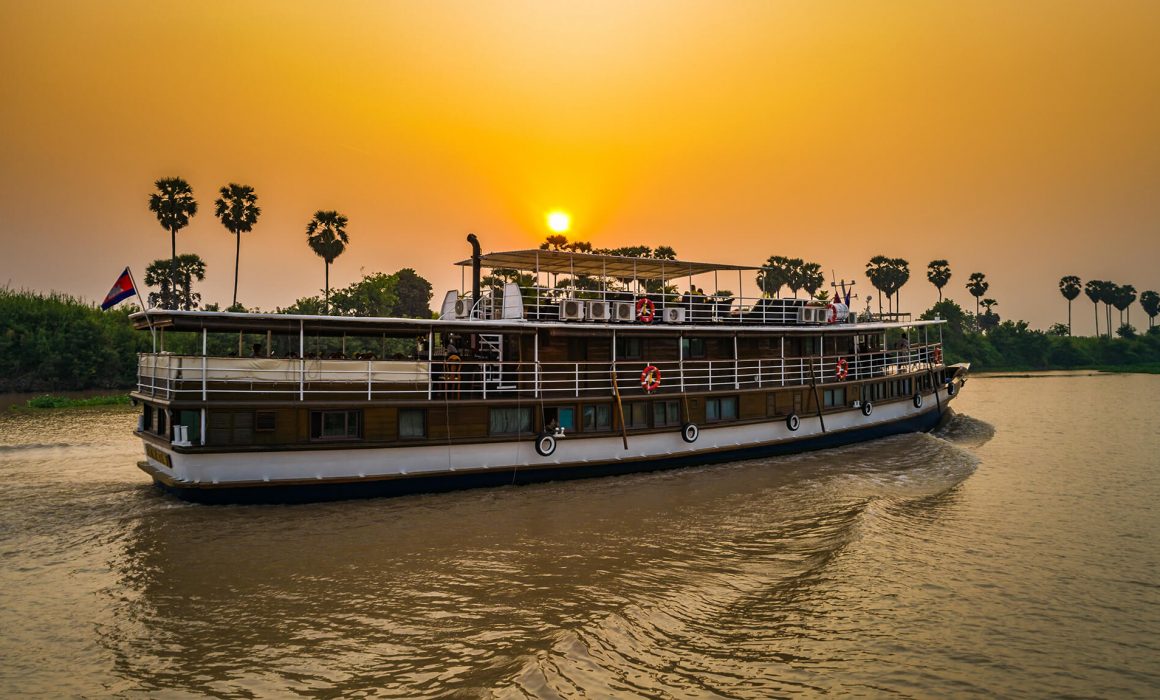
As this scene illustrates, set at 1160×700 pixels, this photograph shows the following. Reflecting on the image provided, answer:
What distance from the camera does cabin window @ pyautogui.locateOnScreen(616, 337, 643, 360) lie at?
20922mm

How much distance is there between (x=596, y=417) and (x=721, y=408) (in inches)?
191

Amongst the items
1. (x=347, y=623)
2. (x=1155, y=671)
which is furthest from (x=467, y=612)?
(x=1155, y=671)

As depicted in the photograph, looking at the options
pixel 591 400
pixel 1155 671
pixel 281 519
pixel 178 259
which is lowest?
pixel 1155 671

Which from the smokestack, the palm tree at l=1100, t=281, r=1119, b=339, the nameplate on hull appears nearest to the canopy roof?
the smokestack

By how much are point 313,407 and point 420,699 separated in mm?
9342

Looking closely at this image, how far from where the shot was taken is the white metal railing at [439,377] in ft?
49.6

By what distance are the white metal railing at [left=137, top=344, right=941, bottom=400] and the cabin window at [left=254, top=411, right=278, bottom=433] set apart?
0.60 metres

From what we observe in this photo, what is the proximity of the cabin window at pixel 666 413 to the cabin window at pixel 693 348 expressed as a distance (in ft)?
7.86

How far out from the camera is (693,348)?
22.5 m

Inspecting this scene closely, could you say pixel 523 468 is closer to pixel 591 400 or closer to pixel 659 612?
pixel 591 400

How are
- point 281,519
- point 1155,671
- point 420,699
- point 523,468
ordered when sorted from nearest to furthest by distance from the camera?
point 420,699 → point 1155,671 → point 281,519 → point 523,468

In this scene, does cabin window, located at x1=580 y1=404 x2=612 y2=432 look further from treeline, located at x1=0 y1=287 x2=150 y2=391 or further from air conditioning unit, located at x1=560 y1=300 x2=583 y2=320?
treeline, located at x1=0 y1=287 x2=150 y2=391

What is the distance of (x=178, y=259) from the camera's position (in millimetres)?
63531

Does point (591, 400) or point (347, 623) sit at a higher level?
point (591, 400)
